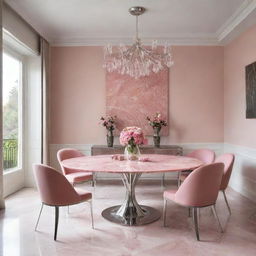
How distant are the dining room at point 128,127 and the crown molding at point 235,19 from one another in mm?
26

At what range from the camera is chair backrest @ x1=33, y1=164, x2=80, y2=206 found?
9.14 ft

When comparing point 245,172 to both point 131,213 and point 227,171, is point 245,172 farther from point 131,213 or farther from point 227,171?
point 131,213

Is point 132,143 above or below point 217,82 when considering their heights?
below

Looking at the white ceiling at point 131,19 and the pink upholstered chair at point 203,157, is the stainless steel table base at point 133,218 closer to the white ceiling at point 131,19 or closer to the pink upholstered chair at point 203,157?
the pink upholstered chair at point 203,157

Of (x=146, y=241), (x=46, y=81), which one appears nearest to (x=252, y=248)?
(x=146, y=241)

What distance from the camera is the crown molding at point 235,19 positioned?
3747 mm

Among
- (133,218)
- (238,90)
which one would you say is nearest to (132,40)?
(238,90)

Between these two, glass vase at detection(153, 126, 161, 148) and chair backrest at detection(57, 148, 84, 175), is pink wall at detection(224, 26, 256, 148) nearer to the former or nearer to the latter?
glass vase at detection(153, 126, 161, 148)

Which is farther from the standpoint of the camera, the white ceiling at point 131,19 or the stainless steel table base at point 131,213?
the white ceiling at point 131,19

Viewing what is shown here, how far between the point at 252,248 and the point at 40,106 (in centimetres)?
419

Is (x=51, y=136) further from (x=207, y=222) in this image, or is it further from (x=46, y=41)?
(x=207, y=222)

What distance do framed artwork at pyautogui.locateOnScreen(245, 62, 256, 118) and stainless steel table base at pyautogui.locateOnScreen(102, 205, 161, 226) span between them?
2.21 metres

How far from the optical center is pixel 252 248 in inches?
104

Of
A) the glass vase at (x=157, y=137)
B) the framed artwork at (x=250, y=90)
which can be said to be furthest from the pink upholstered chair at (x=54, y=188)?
the framed artwork at (x=250, y=90)
